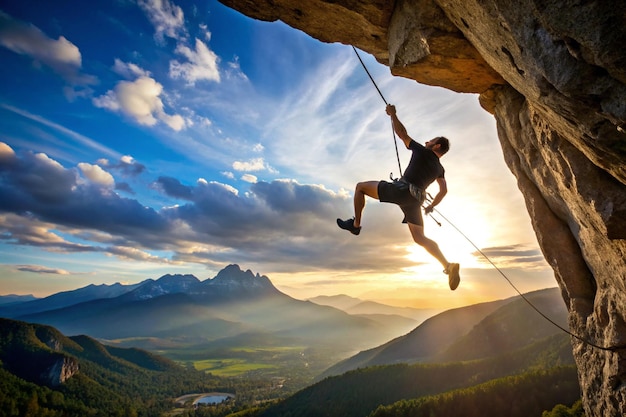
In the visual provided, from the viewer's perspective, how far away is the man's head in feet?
24.1

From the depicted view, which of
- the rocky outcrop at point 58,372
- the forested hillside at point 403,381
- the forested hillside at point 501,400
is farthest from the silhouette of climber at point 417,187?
the rocky outcrop at point 58,372

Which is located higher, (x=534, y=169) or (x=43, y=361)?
(x=534, y=169)

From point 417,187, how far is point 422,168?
43 cm

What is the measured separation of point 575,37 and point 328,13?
4.70 meters

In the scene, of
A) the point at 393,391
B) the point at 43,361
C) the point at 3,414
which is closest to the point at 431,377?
the point at 393,391

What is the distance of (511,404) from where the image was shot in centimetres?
8444

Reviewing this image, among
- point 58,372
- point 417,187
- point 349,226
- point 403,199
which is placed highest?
point 417,187

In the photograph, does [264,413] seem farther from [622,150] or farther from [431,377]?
[622,150]

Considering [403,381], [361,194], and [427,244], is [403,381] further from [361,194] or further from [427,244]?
[361,194]

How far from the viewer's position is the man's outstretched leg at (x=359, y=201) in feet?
24.0

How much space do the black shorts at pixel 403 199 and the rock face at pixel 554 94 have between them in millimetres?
2490

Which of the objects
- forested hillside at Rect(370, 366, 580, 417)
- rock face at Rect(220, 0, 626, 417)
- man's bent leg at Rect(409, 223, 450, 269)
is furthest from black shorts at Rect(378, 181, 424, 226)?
forested hillside at Rect(370, 366, 580, 417)

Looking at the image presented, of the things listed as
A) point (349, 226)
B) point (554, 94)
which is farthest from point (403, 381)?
point (554, 94)

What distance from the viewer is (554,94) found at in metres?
4.30
